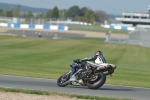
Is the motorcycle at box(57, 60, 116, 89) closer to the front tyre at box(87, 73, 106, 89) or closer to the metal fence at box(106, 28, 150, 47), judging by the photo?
the front tyre at box(87, 73, 106, 89)

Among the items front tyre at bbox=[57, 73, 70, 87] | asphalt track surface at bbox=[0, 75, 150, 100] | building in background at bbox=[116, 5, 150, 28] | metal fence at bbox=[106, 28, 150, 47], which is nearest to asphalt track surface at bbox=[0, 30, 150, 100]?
asphalt track surface at bbox=[0, 75, 150, 100]

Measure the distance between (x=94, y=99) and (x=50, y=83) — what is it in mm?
4606

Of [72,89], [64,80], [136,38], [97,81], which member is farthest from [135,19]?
[97,81]

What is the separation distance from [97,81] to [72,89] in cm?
89

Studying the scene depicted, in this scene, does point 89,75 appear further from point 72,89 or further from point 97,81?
point 72,89

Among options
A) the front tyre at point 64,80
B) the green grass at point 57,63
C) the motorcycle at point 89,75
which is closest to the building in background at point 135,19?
the green grass at point 57,63

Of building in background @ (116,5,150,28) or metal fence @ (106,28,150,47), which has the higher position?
metal fence @ (106,28,150,47)

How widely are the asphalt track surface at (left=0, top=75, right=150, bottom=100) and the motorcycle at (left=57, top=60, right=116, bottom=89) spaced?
20 centimetres

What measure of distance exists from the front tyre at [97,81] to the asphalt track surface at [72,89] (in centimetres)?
17

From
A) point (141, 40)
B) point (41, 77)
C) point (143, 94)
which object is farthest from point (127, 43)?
point (143, 94)

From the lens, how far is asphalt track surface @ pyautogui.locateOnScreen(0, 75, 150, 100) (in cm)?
1430

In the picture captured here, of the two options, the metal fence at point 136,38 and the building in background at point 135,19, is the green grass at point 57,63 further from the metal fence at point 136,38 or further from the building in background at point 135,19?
the building in background at point 135,19

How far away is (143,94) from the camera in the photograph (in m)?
14.9

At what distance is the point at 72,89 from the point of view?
49.6 ft
